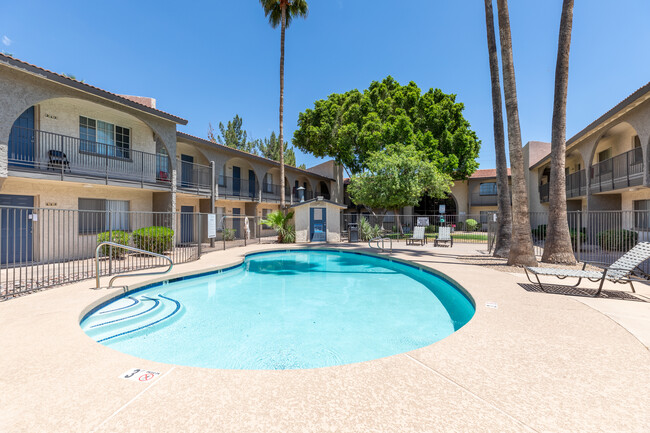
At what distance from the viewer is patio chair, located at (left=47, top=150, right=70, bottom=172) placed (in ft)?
32.4

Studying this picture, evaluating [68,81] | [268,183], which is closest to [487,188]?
[268,183]

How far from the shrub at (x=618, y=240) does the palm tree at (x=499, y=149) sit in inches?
226

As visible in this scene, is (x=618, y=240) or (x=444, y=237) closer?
(x=618, y=240)

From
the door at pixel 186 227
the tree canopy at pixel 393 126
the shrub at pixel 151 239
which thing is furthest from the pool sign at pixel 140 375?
the tree canopy at pixel 393 126

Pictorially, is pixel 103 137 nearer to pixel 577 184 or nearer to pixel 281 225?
pixel 281 225

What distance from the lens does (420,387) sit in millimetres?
2404

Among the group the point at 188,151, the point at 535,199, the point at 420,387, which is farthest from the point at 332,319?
the point at 535,199

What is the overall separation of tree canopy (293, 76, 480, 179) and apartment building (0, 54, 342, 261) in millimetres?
11823

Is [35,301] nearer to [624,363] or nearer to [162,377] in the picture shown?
[162,377]

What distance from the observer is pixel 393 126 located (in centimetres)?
2269

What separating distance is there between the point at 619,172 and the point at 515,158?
10.2m

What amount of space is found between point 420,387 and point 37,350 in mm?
4192

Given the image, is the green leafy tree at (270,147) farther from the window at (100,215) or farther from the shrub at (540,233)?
the shrub at (540,233)

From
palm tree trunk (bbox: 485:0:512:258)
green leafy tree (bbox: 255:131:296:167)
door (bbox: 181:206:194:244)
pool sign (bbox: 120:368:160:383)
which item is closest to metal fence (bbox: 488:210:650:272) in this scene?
palm tree trunk (bbox: 485:0:512:258)
